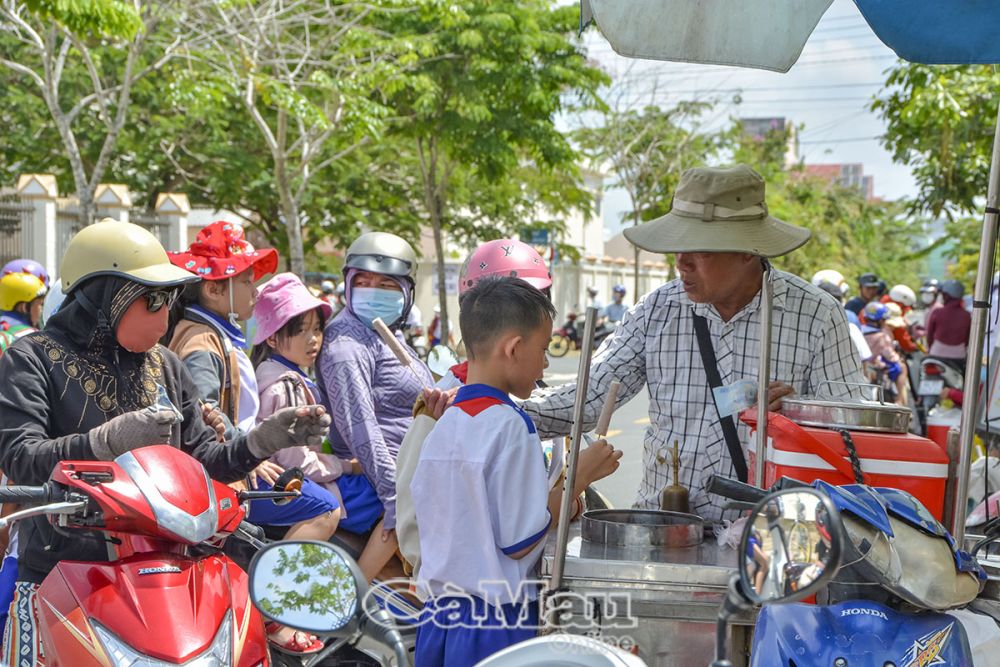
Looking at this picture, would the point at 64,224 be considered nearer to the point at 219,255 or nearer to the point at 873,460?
the point at 219,255

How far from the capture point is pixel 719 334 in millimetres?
3668

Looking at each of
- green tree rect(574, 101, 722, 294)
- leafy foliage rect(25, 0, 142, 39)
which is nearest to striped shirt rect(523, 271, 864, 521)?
leafy foliage rect(25, 0, 142, 39)

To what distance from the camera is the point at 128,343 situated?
328 cm

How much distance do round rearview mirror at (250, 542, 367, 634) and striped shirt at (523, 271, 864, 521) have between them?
1.70 meters

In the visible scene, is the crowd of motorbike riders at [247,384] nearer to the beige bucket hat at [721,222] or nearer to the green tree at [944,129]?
the beige bucket hat at [721,222]

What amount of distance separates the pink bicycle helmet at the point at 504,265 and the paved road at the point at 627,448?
5.78 ft

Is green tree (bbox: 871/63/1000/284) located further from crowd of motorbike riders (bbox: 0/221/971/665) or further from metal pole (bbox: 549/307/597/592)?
metal pole (bbox: 549/307/597/592)

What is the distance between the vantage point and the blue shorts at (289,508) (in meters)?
4.32

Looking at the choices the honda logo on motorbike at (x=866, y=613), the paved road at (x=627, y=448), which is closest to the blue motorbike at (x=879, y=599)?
the honda logo on motorbike at (x=866, y=613)

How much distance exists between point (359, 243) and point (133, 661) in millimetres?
2741

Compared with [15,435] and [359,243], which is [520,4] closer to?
[359,243]

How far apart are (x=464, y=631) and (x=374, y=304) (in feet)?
8.07

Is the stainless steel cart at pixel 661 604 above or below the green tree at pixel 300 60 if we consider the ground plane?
below

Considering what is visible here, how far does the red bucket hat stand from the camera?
4.65 m
